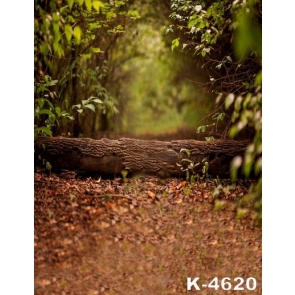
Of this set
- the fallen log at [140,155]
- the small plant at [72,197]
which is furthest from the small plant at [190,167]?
the small plant at [72,197]

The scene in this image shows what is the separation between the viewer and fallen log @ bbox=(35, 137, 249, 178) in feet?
11.4

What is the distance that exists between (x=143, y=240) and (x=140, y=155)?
0.58 metres

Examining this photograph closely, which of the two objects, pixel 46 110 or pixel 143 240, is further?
pixel 46 110

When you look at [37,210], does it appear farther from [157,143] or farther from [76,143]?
[157,143]

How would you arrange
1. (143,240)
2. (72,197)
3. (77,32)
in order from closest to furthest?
1. (77,32)
2. (143,240)
3. (72,197)

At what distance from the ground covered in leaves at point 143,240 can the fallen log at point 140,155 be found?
0.13 m

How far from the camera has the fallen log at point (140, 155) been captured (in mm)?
3486

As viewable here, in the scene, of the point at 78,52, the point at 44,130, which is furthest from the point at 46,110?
the point at 78,52

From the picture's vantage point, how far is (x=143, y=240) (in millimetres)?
3389

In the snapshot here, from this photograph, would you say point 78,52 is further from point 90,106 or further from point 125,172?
point 125,172

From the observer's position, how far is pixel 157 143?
353cm

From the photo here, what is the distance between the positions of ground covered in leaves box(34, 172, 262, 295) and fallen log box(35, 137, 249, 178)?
126 mm

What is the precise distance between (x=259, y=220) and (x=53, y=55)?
1.75 meters
